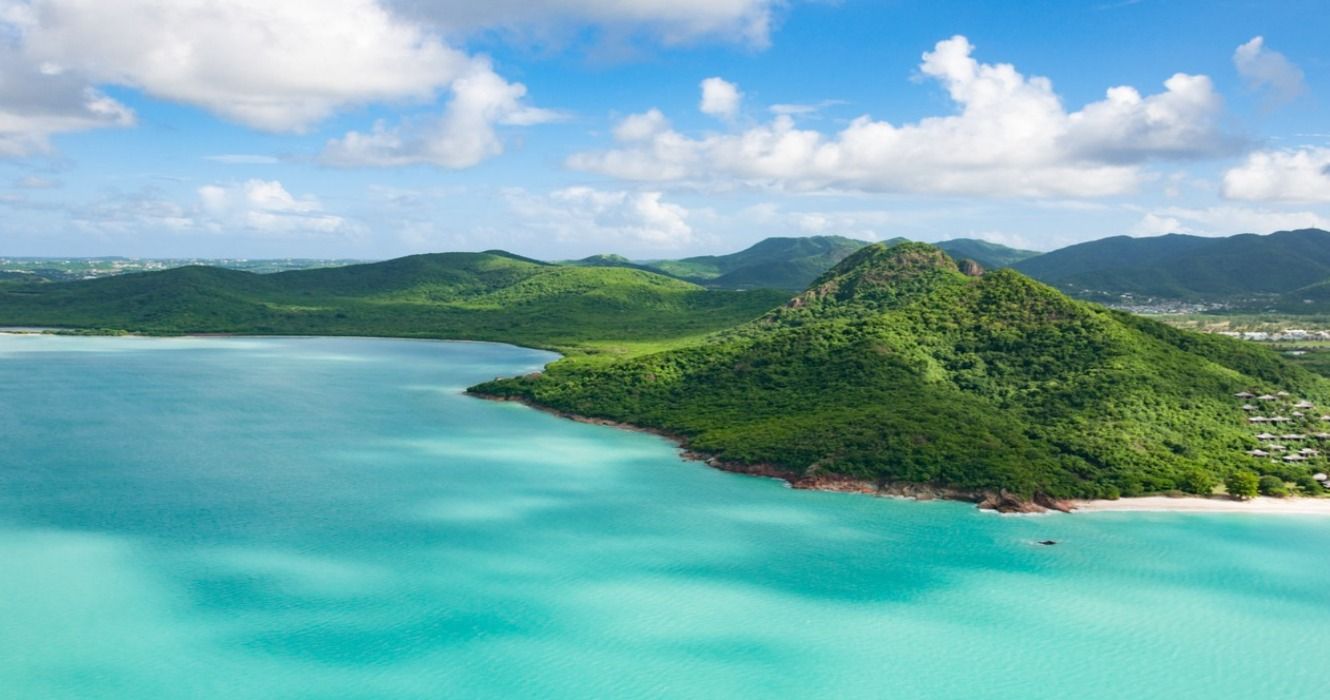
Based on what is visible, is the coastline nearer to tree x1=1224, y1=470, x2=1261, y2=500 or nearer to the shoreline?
the shoreline

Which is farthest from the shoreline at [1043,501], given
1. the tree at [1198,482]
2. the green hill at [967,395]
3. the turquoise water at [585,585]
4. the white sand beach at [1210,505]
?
the turquoise water at [585,585]

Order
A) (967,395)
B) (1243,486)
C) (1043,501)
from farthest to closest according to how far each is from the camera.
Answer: (967,395)
(1243,486)
(1043,501)

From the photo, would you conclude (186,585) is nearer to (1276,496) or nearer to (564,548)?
(564,548)

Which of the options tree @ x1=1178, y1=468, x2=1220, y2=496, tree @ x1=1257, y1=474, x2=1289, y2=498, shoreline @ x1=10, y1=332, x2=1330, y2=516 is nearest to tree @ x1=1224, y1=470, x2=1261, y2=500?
shoreline @ x1=10, y1=332, x2=1330, y2=516

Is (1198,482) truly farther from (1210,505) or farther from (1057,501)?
(1057,501)

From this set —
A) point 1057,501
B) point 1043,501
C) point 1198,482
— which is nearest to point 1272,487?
point 1198,482
